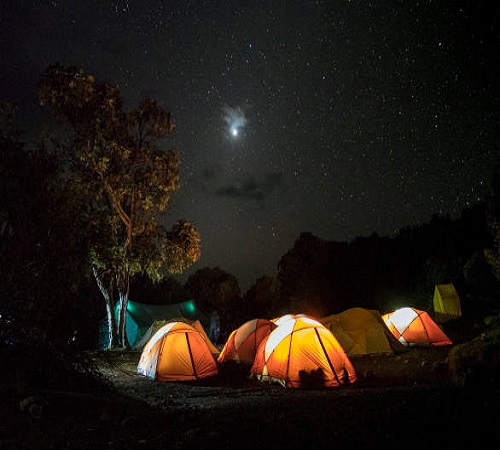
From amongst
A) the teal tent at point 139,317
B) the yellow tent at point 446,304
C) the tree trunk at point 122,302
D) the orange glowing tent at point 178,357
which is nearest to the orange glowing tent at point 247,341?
the orange glowing tent at point 178,357

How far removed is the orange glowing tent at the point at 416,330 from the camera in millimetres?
19500

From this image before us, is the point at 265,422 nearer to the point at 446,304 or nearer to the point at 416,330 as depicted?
the point at 416,330

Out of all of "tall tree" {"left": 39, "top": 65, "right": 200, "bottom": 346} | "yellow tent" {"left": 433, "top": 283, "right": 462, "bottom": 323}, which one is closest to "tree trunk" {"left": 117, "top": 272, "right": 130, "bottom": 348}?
"tall tree" {"left": 39, "top": 65, "right": 200, "bottom": 346}

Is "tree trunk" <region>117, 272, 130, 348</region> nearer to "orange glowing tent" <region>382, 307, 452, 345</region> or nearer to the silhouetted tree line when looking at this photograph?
the silhouetted tree line

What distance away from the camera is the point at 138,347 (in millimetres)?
24188

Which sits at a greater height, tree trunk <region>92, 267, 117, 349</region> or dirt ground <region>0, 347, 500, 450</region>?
tree trunk <region>92, 267, 117, 349</region>

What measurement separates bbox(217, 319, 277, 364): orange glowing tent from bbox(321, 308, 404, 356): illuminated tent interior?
2293 mm

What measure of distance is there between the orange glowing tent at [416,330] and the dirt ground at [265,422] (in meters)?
11.1

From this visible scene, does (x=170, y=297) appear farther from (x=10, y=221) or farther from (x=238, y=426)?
(x=238, y=426)

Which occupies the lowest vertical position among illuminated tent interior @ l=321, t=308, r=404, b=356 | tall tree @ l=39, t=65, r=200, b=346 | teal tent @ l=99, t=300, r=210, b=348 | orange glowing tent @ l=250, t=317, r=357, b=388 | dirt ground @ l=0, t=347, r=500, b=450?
dirt ground @ l=0, t=347, r=500, b=450

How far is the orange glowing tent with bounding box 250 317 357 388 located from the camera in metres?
11.6

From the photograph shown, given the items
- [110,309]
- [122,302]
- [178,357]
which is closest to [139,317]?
[122,302]

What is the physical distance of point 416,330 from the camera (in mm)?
19656

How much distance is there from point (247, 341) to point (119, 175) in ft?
37.9
